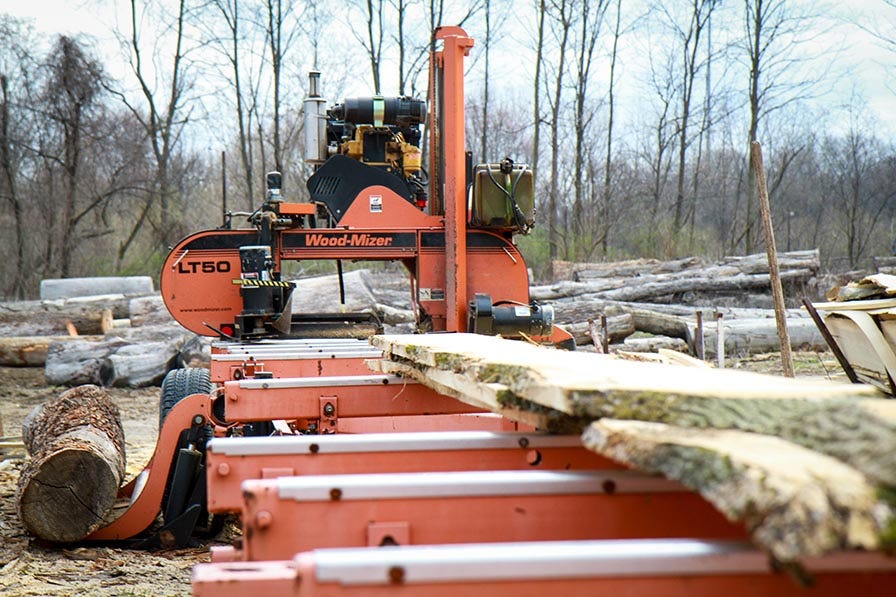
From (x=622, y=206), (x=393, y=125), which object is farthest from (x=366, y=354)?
(x=622, y=206)

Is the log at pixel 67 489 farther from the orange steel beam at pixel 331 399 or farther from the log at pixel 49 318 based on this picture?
the log at pixel 49 318

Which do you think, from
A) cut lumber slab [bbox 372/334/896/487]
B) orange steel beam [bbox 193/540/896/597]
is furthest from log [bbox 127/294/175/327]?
orange steel beam [bbox 193/540/896/597]

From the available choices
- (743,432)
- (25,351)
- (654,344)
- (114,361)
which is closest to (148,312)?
(25,351)

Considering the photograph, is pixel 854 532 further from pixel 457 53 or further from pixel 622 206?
pixel 622 206

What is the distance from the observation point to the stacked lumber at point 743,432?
50.8 inches

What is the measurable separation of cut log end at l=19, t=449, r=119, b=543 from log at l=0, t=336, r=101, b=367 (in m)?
8.37

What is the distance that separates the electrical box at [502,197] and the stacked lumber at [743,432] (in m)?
3.93

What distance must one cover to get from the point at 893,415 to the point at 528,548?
0.74 metres

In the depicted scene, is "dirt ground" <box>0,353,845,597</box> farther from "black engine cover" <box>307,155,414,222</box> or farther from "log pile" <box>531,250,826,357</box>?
"log pile" <box>531,250,826,357</box>

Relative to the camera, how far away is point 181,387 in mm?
5980

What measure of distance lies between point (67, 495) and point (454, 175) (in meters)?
3.44

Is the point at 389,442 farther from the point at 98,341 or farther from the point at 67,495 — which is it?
the point at 98,341

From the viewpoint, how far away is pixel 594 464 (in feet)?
7.97

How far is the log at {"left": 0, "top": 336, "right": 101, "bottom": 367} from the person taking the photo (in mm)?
12961
